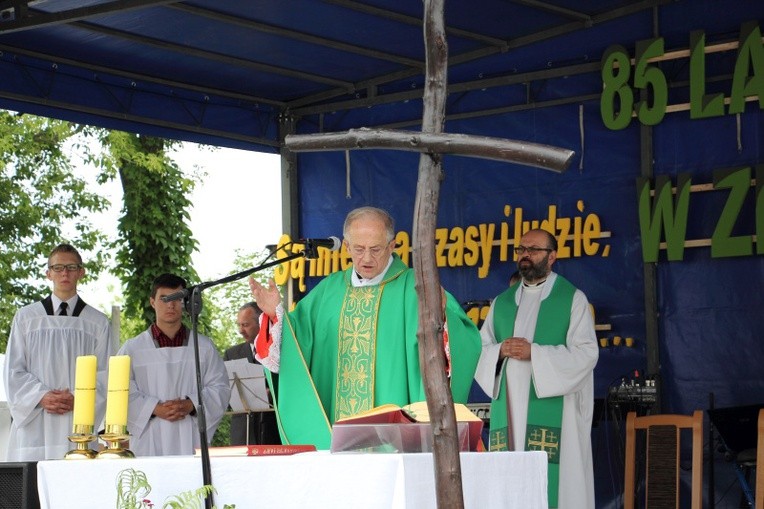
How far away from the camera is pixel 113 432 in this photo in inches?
149

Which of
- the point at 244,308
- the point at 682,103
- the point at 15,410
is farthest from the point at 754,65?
the point at 15,410

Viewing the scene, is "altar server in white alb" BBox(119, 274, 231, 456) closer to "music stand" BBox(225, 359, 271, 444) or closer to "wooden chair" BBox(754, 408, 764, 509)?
"music stand" BBox(225, 359, 271, 444)

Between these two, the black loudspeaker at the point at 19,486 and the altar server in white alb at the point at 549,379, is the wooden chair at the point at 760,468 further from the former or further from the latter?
the black loudspeaker at the point at 19,486

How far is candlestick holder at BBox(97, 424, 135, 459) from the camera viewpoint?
374 centimetres

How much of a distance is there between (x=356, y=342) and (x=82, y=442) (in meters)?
1.57

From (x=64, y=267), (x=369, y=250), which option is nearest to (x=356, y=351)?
(x=369, y=250)

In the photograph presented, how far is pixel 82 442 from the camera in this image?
3.84m

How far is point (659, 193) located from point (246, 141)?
3805mm

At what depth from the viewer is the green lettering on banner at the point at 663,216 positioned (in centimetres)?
848

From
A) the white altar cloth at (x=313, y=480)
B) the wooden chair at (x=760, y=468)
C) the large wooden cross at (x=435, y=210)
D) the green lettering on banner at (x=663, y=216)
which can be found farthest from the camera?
the green lettering on banner at (x=663, y=216)

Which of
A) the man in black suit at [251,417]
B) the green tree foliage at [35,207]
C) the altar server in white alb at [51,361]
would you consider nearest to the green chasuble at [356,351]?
the altar server in white alb at [51,361]

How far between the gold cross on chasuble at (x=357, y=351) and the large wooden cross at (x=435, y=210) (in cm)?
192

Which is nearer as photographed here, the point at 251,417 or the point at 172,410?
the point at 172,410

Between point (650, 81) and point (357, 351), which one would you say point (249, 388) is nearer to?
point (357, 351)
